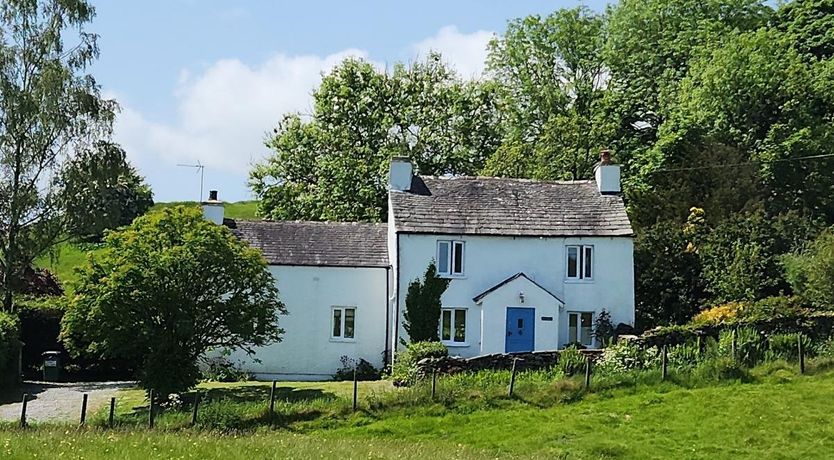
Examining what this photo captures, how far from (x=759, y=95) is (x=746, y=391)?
1104 inches

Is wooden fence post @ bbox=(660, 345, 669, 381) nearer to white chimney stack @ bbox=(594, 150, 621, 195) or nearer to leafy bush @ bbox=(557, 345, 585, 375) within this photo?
leafy bush @ bbox=(557, 345, 585, 375)

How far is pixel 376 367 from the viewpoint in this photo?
124 ft

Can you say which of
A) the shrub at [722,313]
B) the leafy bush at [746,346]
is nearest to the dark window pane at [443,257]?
the shrub at [722,313]

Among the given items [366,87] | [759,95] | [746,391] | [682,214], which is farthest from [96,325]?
[759,95]

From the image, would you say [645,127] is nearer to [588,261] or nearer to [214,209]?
[588,261]

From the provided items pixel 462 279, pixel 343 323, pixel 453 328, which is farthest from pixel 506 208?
pixel 343 323

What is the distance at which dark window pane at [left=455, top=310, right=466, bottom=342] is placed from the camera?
3734 centimetres

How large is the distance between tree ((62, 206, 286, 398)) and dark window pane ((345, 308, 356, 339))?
9658 millimetres

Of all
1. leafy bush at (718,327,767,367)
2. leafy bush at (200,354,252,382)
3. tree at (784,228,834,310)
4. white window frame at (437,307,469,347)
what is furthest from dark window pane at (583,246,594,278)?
leafy bush at (200,354,252,382)

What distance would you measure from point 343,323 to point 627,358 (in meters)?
12.8

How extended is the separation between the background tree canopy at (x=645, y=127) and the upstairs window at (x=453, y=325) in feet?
26.0

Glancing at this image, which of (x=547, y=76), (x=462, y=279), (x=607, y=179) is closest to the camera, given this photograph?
(x=462, y=279)

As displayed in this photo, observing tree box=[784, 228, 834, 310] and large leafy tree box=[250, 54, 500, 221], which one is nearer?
tree box=[784, 228, 834, 310]

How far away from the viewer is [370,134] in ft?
183
